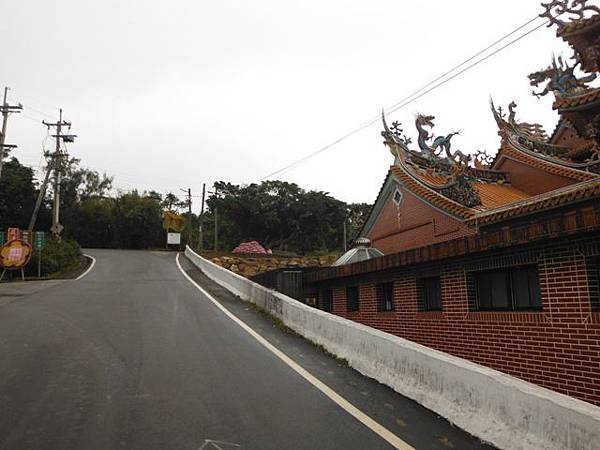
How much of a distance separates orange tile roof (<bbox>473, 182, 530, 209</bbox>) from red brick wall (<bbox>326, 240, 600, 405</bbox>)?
5.26 metres

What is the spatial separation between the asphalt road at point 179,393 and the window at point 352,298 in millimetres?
4145

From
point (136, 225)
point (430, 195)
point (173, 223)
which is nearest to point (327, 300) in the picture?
point (430, 195)

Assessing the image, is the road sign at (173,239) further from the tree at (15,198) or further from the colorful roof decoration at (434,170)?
the colorful roof decoration at (434,170)

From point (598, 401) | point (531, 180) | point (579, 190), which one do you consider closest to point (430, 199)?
point (531, 180)

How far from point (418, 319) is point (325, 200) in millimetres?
45029

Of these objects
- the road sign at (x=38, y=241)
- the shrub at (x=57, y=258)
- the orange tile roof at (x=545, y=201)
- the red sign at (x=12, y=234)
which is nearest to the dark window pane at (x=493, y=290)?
the orange tile roof at (x=545, y=201)

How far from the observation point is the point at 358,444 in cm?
465

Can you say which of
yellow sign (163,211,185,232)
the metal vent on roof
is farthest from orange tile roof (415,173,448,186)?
yellow sign (163,211,185,232)

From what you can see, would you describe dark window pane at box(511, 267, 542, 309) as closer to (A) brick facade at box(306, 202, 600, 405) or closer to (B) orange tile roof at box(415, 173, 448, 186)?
(A) brick facade at box(306, 202, 600, 405)

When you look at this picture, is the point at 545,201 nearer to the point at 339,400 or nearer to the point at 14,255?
the point at 339,400

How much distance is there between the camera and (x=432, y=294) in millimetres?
11406

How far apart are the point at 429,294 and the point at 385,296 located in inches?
82.5

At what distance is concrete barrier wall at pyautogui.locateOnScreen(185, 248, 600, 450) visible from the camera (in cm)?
400

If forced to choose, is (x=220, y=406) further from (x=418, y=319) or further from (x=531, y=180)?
(x=531, y=180)
